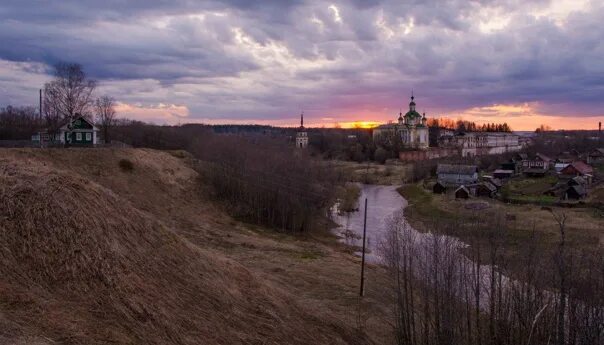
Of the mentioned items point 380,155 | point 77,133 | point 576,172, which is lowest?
point 576,172

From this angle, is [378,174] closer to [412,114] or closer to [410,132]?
[410,132]

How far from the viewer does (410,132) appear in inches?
5531

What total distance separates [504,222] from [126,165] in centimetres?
3451

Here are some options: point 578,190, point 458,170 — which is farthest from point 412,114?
point 578,190

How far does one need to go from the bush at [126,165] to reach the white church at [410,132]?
297 ft

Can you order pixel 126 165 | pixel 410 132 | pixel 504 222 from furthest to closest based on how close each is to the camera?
pixel 410 132, pixel 126 165, pixel 504 222

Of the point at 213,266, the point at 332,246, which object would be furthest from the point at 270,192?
the point at 213,266

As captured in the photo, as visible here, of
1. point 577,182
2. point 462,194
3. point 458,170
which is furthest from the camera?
point 458,170

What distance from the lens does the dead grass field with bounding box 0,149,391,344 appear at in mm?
13258

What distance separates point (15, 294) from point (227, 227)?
2840cm

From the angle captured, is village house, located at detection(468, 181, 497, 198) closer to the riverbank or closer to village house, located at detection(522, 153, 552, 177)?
the riverbank

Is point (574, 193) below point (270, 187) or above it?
below

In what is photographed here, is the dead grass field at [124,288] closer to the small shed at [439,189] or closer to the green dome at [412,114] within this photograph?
the small shed at [439,189]

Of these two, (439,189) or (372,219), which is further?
(439,189)
